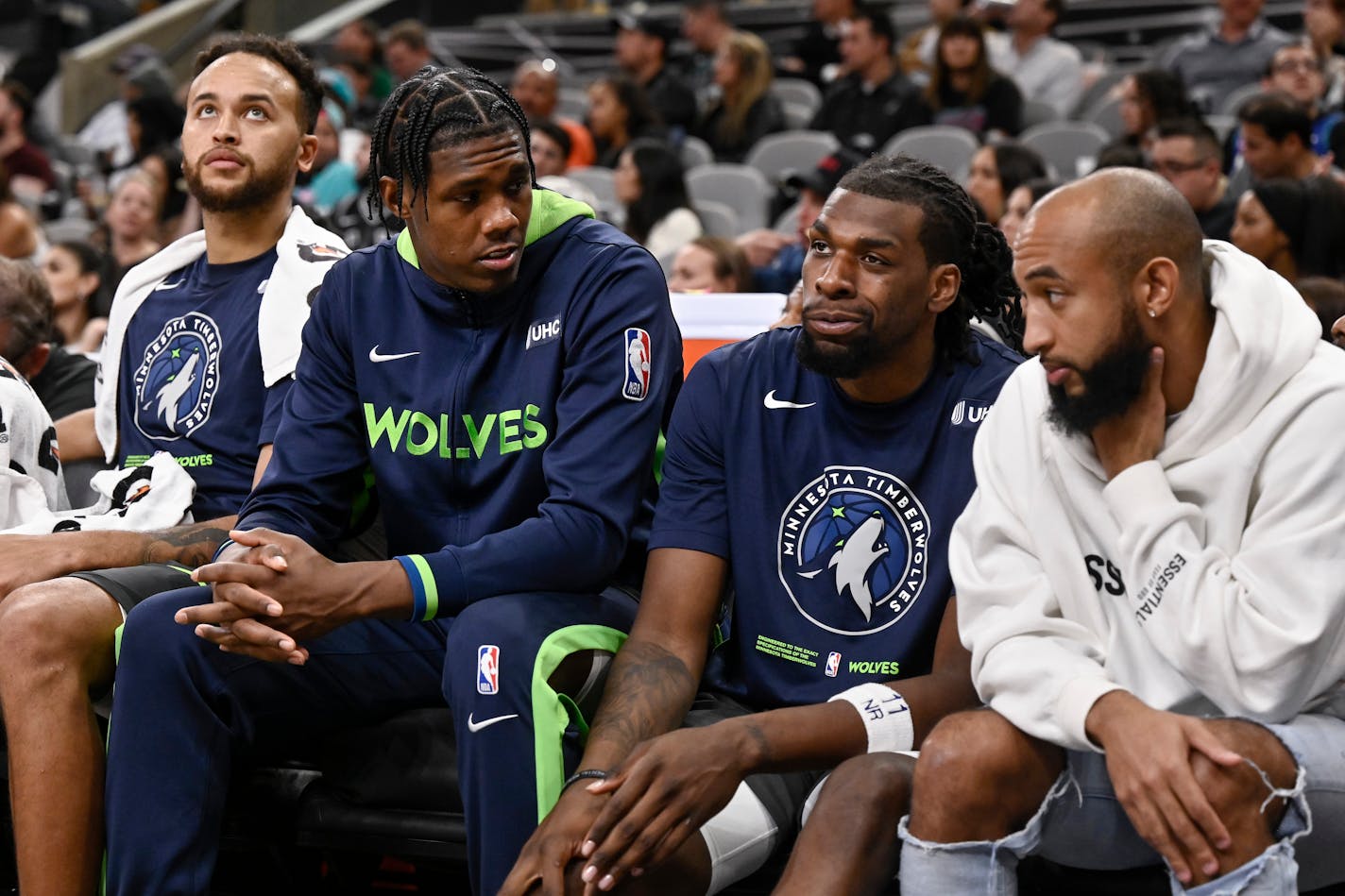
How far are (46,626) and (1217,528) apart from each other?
1830mm

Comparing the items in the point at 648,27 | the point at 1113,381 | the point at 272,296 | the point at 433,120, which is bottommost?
the point at 648,27

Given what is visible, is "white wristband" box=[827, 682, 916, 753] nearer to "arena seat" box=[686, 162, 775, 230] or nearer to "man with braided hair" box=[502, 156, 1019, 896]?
"man with braided hair" box=[502, 156, 1019, 896]

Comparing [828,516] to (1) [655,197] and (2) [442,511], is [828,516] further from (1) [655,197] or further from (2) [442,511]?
(1) [655,197]

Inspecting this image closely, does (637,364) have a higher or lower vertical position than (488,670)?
higher

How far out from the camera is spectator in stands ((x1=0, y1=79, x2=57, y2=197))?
9461mm

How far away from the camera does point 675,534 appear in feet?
8.66

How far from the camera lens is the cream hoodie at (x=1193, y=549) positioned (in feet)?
6.77

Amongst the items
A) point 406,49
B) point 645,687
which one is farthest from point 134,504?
point 406,49

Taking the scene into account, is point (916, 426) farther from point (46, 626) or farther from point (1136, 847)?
point (46, 626)

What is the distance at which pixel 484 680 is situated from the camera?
7.92 feet

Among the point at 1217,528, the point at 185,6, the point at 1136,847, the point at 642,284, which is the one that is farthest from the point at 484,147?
the point at 185,6

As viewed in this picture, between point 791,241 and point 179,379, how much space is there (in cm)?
335

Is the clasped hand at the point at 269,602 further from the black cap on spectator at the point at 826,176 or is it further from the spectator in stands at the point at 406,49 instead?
the spectator in stands at the point at 406,49

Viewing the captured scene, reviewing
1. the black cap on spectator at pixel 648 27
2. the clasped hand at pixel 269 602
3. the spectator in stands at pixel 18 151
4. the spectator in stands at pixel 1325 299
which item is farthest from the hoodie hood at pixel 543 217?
the spectator in stands at pixel 18 151
